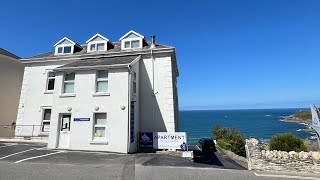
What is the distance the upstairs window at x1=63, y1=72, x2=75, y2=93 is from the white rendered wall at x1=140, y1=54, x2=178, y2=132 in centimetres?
565

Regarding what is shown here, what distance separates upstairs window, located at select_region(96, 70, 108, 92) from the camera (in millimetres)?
15055

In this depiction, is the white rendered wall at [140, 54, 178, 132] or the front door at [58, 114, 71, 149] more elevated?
the white rendered wall at [140, 54, 178, 132]

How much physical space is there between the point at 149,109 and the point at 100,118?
4300 millimetres

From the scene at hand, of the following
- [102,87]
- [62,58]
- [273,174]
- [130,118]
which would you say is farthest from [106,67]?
[273,174]

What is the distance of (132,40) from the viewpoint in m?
19.0

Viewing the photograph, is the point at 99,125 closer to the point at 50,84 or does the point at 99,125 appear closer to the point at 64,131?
the point at 64,131

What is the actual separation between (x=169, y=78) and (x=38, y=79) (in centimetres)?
1297

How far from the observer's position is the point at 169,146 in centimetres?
1494

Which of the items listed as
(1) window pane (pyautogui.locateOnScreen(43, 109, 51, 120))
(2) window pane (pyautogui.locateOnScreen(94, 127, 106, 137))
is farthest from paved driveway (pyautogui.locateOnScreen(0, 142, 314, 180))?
(1) window pane (pyautogui.locateOnScreen(43, 109, 51, 120))

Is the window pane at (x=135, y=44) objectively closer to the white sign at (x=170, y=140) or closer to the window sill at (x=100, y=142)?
the white sign at (x=170, y=140)

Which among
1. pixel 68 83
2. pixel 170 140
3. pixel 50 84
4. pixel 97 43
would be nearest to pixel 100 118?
pixel 68 83

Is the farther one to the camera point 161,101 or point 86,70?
point 161,101

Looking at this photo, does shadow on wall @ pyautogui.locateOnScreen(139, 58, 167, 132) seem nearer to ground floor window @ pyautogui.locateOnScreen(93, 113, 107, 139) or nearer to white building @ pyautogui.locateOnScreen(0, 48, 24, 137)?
ground floor window @ pyautogui.locateOnScreen(93, 113, 107, 139)

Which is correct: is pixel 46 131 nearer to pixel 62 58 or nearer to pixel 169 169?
pixel 62 58
